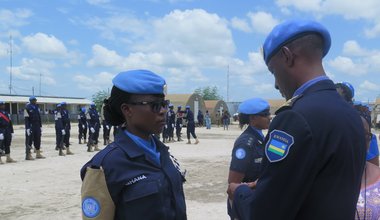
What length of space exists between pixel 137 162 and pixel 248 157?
1.70 m

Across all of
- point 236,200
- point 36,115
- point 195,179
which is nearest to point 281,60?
point 236,200

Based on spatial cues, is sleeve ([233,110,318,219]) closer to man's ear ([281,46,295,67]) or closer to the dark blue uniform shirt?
man's ear ([281,46,295,67])

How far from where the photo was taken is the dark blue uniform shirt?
144 inches

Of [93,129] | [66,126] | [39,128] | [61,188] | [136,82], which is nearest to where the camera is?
[136,82]

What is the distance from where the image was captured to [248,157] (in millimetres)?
3676

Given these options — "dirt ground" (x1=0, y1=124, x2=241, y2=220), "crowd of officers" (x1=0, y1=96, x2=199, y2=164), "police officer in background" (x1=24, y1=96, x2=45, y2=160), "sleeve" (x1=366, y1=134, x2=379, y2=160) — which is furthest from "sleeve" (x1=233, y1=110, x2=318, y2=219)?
"police officer in background" (x1=24, y1=96, x2=45, y2=160)

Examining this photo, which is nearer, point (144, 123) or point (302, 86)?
point (302, 86)

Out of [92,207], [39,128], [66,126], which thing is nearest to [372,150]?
[92,207]

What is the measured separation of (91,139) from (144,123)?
1454cm

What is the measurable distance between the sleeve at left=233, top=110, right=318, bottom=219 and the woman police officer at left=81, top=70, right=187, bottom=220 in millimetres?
671

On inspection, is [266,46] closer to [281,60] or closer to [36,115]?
[281,60]

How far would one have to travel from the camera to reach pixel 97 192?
80.7 inches

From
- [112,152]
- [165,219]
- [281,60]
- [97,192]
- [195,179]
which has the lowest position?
[195,179]

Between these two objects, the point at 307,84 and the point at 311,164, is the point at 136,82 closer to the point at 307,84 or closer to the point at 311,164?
the point at 307,84
